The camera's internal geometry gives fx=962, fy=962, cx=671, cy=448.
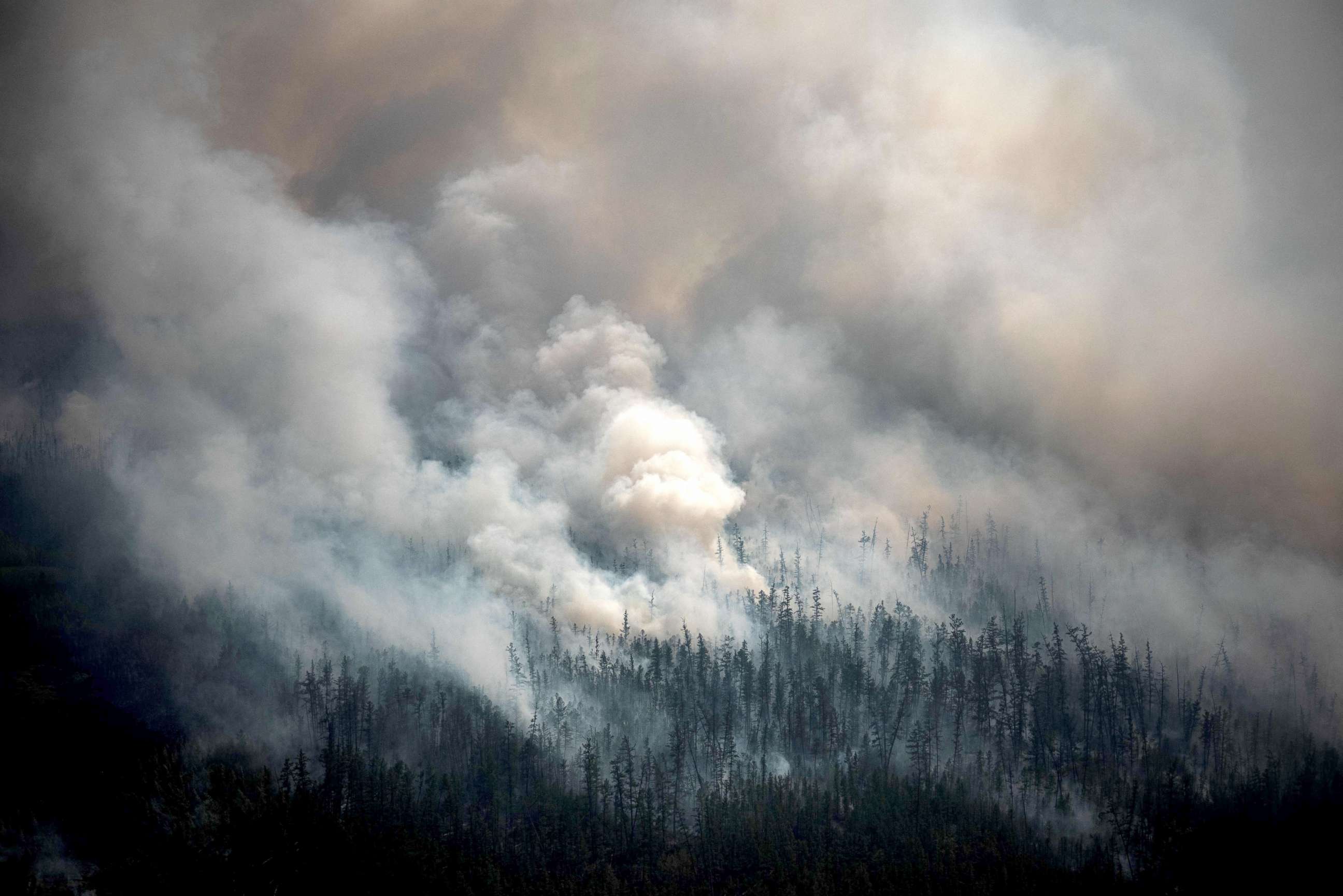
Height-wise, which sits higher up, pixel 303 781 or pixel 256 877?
pixel 303 781

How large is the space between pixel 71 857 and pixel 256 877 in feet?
167

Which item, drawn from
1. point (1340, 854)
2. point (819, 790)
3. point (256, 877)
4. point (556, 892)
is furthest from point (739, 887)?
point (1340, 854)

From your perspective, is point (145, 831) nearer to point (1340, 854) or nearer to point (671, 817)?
point (671, 817)

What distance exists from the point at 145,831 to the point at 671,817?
343ft

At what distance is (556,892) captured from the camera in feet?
509

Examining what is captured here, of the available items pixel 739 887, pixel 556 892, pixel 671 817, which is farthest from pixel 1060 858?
pixel 556 892

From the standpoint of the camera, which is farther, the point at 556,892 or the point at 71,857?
the point at 71,857

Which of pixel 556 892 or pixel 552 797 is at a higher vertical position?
pixel 552 797

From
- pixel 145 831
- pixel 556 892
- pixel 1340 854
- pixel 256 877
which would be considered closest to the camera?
pixel 556 892

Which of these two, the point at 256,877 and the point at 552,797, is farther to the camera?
the point at 552,797

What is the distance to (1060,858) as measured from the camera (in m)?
170

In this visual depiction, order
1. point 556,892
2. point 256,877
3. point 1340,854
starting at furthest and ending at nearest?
1. point 1340,854
2. point 256,877
3. point 556,892

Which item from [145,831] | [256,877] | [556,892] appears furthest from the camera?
[145,831]

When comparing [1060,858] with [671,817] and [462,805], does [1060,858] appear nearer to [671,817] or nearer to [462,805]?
[671,817]
